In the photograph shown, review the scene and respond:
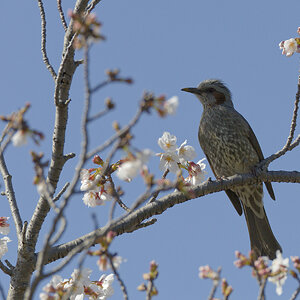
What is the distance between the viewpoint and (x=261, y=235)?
5.61 m

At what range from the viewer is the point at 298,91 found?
359cm

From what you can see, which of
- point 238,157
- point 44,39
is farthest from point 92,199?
point 238,157

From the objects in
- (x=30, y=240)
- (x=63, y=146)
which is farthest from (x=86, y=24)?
(x=30, y=240)

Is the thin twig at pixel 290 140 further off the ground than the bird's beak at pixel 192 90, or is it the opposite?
the bird's beak at pixel 192 90

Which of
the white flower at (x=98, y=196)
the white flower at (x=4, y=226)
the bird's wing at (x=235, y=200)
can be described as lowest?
the white flower at (x=4, y=226)

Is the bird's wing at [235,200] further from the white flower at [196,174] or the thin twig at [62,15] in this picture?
the thin twig at [62,15]

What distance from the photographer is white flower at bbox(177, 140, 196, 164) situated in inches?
143

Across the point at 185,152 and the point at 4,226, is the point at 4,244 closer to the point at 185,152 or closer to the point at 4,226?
the point at 4,226

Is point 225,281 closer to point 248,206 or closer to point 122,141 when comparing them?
point 122,141

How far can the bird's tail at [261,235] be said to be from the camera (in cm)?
543

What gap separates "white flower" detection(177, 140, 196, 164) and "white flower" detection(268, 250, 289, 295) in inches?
60.1

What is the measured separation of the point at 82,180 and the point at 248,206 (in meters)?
2.86

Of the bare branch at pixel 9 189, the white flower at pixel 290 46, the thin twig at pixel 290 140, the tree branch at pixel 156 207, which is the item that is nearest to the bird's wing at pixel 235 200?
the tree branch at pixel 156 207

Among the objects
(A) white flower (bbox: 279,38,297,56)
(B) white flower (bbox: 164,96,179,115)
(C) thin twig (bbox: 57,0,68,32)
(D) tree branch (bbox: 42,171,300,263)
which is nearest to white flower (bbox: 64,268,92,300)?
(D) tree branch (bbox: 42,171,300,263)
